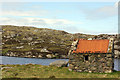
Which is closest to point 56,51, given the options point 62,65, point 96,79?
point 62,65

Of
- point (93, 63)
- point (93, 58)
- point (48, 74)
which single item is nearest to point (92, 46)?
point (93, 58)

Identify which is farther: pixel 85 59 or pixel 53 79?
pixel 85 59

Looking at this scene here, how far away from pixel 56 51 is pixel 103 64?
272ft

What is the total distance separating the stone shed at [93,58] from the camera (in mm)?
28281

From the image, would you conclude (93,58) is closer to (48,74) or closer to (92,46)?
(92,46)

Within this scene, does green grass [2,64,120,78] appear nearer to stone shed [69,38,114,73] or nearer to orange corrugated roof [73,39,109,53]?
stone shed [69,38,114,73]

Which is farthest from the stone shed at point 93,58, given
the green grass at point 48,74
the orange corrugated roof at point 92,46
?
the green grass at point 48,74

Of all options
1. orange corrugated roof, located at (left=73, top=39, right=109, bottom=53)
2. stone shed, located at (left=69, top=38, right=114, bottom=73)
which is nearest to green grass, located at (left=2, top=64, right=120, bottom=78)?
stone shed, located at (left=69, top=38, right=114, bottom=73)

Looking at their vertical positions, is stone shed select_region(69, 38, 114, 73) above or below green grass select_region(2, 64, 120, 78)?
above

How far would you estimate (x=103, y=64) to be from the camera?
2842 centimetres

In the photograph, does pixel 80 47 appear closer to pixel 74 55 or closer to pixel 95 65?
pixel 74 55

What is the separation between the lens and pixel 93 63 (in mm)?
28734

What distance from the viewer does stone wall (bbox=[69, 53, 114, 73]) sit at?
28234 millimetres

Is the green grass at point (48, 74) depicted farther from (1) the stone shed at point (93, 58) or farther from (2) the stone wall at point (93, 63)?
(1) the stone shed at point (93, 58)
